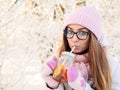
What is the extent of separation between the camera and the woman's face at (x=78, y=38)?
1.91 meters

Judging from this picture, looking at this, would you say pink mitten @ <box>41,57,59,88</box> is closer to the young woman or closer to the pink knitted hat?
the young woman

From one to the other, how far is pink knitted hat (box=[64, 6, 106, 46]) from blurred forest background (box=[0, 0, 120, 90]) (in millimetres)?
2590

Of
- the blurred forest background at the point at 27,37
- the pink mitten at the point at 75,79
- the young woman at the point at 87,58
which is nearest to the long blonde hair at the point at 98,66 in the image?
the young woman at the point at 87,58

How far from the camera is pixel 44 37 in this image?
15.8ft

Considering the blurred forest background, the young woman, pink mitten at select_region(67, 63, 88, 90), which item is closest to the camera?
pink mitten at select_region(67, 63, 88, 90)

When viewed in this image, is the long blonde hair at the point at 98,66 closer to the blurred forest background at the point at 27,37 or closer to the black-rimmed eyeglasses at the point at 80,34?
the black-rimmed eyeglasses at the point at 80,34

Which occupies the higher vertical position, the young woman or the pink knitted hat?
the pink knitted hat

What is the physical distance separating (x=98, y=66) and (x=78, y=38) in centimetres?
18

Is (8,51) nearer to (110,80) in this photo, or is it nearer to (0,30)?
(0,30)

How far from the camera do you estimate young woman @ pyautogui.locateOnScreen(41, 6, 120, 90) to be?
1.89 metres

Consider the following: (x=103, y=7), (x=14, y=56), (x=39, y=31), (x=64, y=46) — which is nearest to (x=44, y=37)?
(x=39, y=31)

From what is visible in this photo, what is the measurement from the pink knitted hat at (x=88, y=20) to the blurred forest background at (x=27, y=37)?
2.59m

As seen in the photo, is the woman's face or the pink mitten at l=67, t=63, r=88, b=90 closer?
the pink mitten at l=67, t=63, r=88, b=90

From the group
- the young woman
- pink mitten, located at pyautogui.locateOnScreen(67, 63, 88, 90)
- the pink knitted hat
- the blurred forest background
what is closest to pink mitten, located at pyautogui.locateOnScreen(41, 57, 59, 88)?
the young woman
